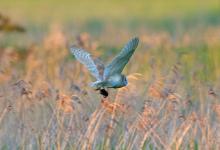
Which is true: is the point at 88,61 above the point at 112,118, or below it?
above

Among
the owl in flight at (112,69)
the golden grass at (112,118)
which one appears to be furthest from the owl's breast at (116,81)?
the golden grass at (112,118)

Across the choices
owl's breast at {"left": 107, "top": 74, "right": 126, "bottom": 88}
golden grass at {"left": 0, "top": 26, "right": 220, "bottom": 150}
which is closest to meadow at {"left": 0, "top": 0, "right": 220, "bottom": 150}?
golden grass at {"left": 0, "top": 26, "right": 220, "bottom": 150}

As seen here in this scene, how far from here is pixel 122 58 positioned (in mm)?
5520

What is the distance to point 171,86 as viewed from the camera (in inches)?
296

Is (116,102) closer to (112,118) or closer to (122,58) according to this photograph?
(112,118)

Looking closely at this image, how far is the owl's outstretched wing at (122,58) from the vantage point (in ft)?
18.0

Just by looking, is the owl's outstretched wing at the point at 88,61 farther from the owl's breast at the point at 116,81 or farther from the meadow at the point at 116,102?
the meadow at the point at 116,102

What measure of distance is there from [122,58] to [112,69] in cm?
16

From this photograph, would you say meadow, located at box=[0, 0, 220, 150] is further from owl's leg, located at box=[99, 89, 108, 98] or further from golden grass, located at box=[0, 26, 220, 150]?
owl's leg, located at box=[99, 89, 108, 98]

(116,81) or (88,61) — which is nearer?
(116,81)

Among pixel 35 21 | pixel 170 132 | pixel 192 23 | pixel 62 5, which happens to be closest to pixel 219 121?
pixel 170 132

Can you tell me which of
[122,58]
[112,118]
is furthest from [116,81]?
[112,118]

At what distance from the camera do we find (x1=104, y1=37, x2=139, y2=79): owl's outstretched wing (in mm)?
5480

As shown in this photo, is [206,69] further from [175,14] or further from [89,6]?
[89,6]
